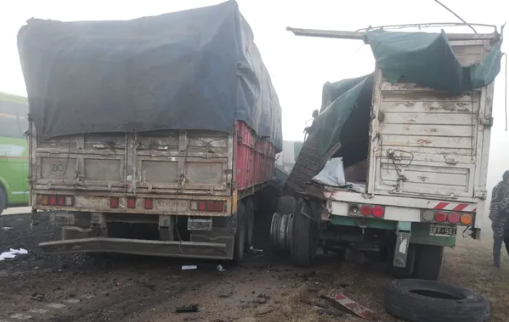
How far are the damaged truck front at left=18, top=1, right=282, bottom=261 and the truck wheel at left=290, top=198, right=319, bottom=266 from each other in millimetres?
1247

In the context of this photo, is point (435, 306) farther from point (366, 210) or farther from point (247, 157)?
point (247, 157)

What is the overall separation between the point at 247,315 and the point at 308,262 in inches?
95.5

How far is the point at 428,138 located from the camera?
557 centimetres

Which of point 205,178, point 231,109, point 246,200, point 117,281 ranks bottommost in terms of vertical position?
point 117,281

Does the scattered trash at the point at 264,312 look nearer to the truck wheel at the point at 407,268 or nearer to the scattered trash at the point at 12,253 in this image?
the truck wheel at the point at 407,268

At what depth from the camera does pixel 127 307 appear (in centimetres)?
484

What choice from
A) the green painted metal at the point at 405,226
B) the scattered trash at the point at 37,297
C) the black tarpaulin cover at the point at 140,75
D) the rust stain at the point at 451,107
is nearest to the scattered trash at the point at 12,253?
the scattered trash at the point at 37,297

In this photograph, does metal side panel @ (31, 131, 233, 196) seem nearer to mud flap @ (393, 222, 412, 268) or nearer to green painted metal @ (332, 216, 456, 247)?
green painted metal @ (332, 216, 456, 247)

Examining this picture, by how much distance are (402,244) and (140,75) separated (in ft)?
13.3

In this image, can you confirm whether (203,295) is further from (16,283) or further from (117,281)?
(16,283)

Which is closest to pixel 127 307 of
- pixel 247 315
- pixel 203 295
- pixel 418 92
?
pixel 203 295

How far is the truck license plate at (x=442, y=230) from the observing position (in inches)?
215

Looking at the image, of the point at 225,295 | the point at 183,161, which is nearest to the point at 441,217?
the point at 225,295

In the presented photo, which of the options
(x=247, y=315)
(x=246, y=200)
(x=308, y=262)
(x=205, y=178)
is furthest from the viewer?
(x=246, y=200)
